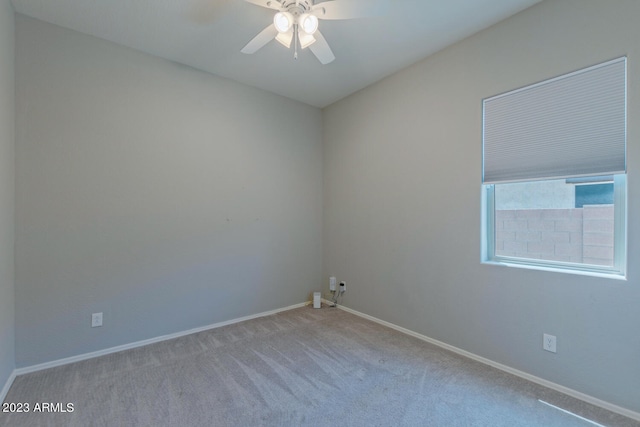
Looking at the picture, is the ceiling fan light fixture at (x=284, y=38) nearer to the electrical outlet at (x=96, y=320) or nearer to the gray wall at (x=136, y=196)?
the gray wall at (x=136, y=196)

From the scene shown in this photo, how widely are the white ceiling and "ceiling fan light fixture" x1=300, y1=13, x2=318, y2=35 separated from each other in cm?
55

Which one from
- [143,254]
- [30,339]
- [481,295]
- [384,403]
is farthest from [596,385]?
[30,339]

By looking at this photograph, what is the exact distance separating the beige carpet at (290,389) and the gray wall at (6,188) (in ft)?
1.03

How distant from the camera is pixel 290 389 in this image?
2.01 m

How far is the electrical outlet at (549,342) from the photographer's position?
199 centimetres

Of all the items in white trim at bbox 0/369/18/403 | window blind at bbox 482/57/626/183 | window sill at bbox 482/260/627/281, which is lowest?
white trim at bbox 0/369/18/403

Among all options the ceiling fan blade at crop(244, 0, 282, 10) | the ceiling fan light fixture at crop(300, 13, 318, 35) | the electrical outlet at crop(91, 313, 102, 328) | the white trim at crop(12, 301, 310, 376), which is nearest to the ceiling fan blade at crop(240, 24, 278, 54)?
the ceiling fan blade at crop(244, 0, 282, 10)

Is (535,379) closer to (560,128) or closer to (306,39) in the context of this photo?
(560,128)

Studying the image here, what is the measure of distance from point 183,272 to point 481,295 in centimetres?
285

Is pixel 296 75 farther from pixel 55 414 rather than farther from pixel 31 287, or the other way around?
pixel 55 414

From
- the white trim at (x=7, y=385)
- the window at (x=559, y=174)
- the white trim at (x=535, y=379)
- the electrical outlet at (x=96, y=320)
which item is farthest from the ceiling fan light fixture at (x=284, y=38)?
the white trim at (x=7, y=385)

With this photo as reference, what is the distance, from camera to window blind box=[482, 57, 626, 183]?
179 centimetres

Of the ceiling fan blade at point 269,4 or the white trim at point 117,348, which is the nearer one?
the ceiling fan blade at point 269,4

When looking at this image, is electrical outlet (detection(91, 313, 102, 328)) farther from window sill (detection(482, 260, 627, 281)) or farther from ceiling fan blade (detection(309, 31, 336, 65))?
window sill (detection(482, 260, 627, 281))
